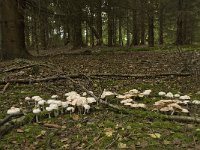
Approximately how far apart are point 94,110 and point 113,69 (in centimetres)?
476

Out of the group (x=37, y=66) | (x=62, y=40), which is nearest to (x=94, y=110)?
(x=37, y=66)

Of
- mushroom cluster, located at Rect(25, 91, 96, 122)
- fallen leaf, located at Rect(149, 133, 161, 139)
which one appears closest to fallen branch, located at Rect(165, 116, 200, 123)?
fallen leaf, located at Rect(149, 133, 161, 139)

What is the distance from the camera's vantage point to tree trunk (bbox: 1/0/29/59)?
13.9m

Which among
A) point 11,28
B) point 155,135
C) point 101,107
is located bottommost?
point 155,135

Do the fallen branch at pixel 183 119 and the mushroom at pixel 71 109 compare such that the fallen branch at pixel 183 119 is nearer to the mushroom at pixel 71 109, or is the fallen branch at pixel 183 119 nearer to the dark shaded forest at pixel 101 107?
the dark shaded forest at pixel 101 107

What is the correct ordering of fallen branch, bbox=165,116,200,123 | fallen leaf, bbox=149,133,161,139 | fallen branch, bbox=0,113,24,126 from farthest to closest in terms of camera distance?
1. fallen branch, bbox=165,116,200,123
2. fallen branch, bbox=0,113,24,126
3. fallen leaf, bbox=149,133,161,139

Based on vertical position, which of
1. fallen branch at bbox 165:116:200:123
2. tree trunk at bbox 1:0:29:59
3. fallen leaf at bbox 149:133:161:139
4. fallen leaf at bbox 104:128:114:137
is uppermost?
tree trunk at bbox 1:0:29:59

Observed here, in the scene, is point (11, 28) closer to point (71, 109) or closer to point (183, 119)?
point (71, 109)

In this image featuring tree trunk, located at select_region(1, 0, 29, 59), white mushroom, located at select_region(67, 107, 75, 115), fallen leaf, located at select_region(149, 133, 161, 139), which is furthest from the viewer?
tree trunk, located at select_region(1, 0, 29, 59)

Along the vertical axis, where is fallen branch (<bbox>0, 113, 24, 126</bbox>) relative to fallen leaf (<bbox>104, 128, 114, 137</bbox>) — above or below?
above

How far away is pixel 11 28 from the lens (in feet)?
46.0

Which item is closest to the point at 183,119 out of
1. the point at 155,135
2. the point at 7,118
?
the point at 155,135

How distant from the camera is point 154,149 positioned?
15.7 feet

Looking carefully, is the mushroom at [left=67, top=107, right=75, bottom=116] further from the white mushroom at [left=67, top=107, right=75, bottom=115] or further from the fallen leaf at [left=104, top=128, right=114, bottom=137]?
the fallen leaf at [left=104, top=128, right=114, bottom=137]
